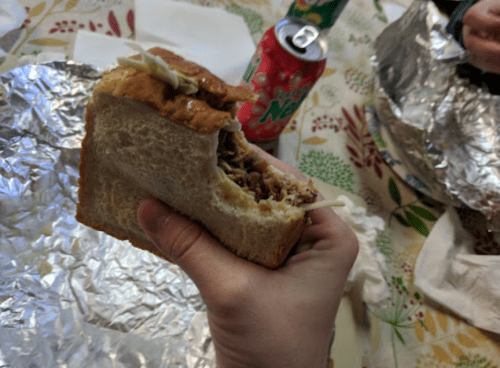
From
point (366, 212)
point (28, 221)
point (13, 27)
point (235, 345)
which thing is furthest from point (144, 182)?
point (13, 27)

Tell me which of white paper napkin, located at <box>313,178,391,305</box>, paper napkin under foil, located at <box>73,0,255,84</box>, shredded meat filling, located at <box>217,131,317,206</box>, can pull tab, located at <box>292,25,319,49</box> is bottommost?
white paper napkin, located at <box>313,178,391,305</box>

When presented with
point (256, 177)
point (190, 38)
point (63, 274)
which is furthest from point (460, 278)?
point (190, 38)

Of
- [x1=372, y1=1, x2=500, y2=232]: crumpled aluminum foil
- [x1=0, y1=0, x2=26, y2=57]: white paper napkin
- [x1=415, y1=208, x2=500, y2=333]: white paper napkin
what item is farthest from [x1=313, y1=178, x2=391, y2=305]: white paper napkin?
[x1=0, y1=0, x2=26, y2=57]: white paper napkin

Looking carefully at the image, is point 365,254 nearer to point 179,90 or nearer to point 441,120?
point 441,120

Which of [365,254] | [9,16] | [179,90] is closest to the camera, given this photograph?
[179,90]

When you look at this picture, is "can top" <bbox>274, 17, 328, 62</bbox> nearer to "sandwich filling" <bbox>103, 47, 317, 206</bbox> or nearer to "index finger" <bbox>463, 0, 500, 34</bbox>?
"sandwich filling" <bbox>103, 47, 317, 206</bbox>

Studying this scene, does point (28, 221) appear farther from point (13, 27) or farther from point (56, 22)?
point (56, 22)

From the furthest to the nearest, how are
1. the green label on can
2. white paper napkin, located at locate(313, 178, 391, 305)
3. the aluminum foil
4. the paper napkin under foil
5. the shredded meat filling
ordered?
1. the paper napkin under foil
2. the green label on can
3. white paper napkin, located at locate(313, 178, 391, 305)
4. the aluminum foil
5. the shredded meat filling

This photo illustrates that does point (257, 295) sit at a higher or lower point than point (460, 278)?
higher

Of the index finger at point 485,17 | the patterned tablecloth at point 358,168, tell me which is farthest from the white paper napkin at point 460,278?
the index finger at point 485,17
